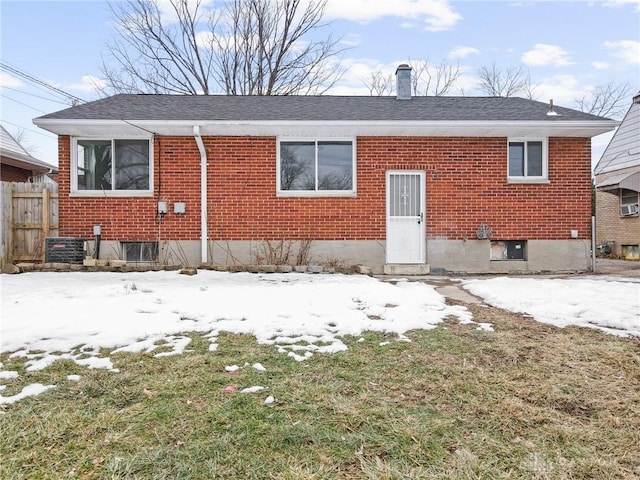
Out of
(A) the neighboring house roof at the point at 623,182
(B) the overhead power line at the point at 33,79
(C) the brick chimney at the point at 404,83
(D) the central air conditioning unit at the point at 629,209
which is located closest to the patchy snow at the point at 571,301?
(C) the brick chimney at the point at 404,83

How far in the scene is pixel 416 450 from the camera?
1.90 meters

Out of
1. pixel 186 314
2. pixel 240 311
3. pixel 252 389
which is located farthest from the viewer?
pixel 240 311

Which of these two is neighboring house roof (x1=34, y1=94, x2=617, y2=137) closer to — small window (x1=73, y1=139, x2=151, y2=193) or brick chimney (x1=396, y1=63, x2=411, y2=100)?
small window (x1=73, y1=139, x2=151, y2=193)

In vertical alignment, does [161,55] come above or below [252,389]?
above

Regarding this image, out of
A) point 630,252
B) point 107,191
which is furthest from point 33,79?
point 630,252

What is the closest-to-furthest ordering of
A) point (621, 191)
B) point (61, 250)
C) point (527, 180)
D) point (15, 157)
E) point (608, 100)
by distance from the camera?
1. point (61, 250)
2. point (527, 180)
3. point (15, 157)
4. point (621, 191)
5. point (608, 100)

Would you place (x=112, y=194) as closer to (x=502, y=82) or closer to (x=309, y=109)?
(x=309, y=109)

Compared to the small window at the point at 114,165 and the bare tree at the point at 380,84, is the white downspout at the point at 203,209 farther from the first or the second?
the bare tree at the point at 380,84

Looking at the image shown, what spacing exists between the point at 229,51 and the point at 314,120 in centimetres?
1431

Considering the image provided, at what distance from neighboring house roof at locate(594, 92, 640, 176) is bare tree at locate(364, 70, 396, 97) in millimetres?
11537

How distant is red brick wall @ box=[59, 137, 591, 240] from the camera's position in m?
8.95

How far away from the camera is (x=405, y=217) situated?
9141mm

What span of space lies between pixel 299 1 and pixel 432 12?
920cm

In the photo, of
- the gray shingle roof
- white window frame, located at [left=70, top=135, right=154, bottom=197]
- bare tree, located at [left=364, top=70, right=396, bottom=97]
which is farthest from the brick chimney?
bare tree, located at [left=364, top=70, right=396, bottom=97]
